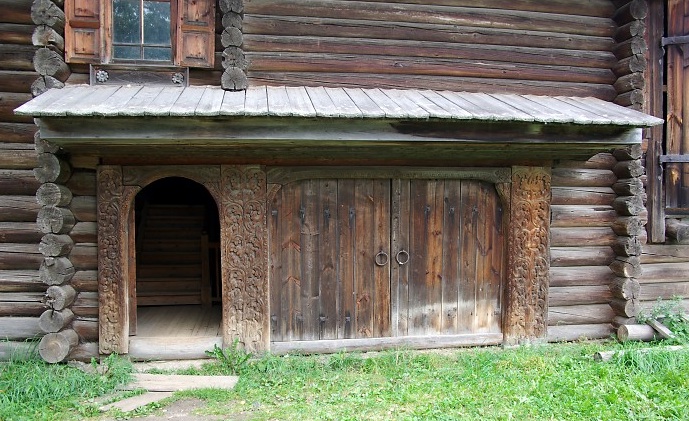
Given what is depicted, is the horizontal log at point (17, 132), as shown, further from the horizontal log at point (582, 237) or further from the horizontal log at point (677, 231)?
the horizontal log at point (677, 231)

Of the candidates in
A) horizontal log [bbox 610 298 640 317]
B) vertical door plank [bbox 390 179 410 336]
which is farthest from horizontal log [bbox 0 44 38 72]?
horizontal log [bbox 610 298 640 317]

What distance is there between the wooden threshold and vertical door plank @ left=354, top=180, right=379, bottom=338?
0.44 ft

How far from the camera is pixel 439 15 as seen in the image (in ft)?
17.0

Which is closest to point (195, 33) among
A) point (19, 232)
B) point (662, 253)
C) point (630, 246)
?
point (19, 232)

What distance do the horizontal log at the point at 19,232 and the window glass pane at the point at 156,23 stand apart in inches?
95.5

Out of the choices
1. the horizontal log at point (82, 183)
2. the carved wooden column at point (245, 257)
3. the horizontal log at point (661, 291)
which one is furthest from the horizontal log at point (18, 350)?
the horizontal log at point (661, 291)

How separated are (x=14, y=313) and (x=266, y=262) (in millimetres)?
2873

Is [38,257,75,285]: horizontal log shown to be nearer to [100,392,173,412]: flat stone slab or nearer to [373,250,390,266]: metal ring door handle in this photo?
[100,392,173,412]: flat stone slab

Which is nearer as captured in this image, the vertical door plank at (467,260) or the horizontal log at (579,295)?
the vertical door plank at (467,260)

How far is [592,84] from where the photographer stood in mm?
5504

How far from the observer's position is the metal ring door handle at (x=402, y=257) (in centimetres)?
515

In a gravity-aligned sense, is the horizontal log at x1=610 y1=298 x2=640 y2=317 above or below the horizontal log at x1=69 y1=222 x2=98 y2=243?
below

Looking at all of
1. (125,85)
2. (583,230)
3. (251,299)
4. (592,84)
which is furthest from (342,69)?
(583,230)

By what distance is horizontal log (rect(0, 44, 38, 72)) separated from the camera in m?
4.68
